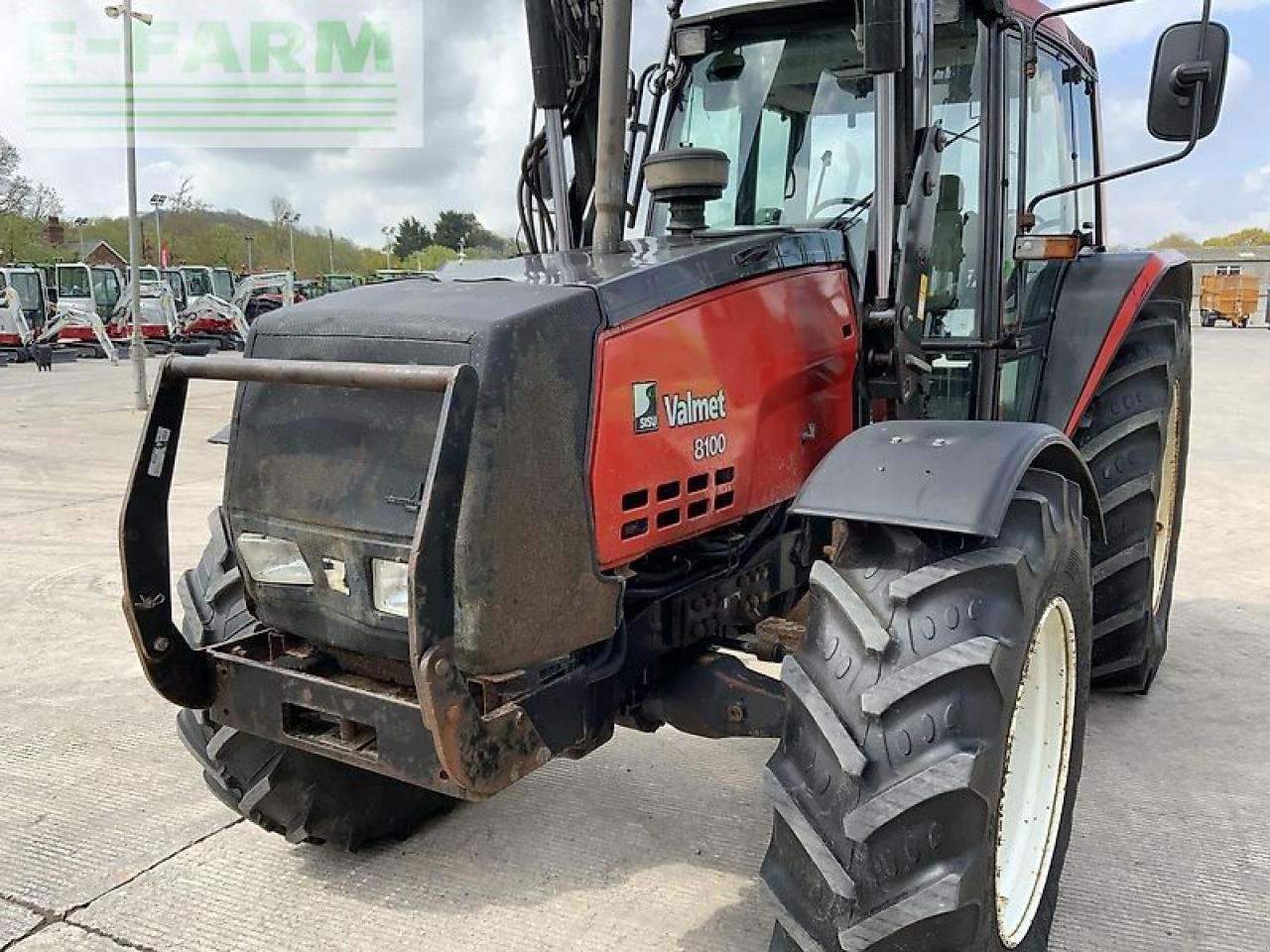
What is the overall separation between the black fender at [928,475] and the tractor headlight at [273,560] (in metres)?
1.05

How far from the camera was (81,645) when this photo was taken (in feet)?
16.2

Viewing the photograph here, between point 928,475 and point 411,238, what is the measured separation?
77679 mm

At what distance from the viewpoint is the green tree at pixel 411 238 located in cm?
7519

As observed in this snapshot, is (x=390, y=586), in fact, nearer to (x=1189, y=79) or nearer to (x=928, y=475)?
(x=928, y=475)

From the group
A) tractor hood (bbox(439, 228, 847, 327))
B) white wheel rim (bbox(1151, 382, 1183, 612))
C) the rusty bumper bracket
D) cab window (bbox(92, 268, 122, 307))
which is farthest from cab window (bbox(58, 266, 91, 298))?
the rusty bumper bracket

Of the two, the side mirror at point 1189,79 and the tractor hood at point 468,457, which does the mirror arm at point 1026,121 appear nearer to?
the side mirror at point 1189,79

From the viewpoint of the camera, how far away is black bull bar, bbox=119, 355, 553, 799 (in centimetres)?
195

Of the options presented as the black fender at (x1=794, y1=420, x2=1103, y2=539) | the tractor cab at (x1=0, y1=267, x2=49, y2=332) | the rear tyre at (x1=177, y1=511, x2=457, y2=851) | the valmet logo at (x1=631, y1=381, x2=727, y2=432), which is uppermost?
the tractor cab at (x1=0, y1=267, x2=49, y2=332)

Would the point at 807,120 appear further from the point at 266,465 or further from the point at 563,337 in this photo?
the point at 266,465

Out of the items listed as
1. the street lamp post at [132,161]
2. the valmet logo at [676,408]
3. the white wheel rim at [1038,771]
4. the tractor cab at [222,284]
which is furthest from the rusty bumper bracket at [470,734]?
the tractor cab at [222,284]

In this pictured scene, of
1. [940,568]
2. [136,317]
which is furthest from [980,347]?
[136,317]

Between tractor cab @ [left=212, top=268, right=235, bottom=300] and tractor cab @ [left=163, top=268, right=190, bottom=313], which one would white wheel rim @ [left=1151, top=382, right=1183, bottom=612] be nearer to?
tractor cab @ [left=163, top=268, right=190, bottom=313]

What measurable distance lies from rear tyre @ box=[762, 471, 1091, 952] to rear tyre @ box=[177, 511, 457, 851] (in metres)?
1.36

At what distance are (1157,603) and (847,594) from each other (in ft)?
9.68
